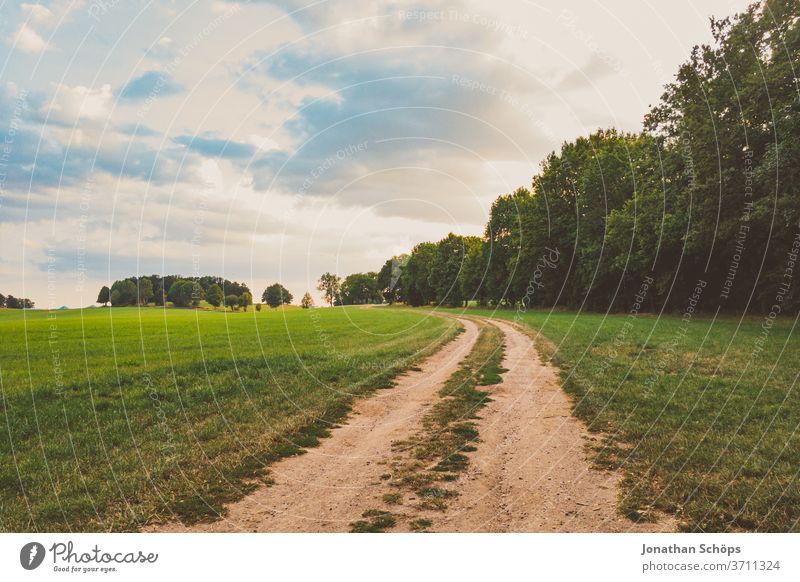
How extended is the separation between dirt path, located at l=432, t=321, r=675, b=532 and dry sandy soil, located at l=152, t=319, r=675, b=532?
16 mm

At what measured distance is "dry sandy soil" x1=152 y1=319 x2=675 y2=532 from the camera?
657cm

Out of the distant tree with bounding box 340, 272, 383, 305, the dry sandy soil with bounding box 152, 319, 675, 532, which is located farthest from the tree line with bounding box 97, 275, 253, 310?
the dry sandy soil with bounding box 152, 319, 675, 532

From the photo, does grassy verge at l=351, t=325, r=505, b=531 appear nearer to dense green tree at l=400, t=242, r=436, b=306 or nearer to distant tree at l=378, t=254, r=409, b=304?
distant tree at l=378, t=254, r=409, b=304

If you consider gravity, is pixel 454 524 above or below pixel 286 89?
below

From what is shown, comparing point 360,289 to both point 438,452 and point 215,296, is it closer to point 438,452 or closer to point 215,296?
point 215,296

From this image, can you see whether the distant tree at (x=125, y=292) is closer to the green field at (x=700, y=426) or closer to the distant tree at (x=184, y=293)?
the distant tree at (x=184, y=293)

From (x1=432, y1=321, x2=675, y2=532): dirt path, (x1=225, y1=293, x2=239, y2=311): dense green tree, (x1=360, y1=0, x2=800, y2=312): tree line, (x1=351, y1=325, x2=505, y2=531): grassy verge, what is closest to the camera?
(x1=432, y1=321, x2=675, y2=532): dirt path

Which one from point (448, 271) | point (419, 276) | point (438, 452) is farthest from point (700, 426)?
point (448, 271)

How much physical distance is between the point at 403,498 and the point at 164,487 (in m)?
4.03

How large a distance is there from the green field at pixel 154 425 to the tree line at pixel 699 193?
22.5 m

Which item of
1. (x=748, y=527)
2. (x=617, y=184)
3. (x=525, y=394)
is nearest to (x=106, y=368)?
(x=525, y=394)

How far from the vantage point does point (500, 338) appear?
105 feet

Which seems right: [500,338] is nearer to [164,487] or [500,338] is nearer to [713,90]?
[713,90]
